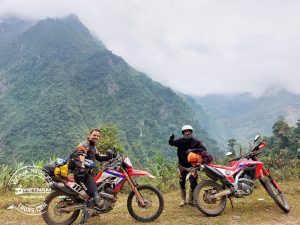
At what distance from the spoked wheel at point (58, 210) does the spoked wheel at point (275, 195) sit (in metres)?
3.96

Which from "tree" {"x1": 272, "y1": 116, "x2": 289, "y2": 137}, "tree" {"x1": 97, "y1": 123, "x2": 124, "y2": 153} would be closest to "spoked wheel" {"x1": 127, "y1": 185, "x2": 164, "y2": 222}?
"tree" {"x1": 97, "y1": 123, "x2": 124, "y2": 153}

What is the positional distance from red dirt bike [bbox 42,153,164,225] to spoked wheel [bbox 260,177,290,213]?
7.57ft

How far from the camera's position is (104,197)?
675cm

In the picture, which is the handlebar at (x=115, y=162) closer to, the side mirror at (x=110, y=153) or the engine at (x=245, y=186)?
the side mirror at (x=110, y=153)

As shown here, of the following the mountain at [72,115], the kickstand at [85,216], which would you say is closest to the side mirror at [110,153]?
the kickstand at [85,216]

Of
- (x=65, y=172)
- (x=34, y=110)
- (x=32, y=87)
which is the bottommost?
(x=65, y=172)

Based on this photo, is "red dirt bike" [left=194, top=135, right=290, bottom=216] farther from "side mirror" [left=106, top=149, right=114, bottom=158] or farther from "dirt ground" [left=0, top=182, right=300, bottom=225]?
"side mirror" [left=106, top=149, right=114, bottom=158]

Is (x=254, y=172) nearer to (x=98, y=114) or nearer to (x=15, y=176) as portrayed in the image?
(x=15, y=176)

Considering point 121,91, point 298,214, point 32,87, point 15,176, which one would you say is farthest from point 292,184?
point 32,87

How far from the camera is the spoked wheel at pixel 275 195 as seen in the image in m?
7.32

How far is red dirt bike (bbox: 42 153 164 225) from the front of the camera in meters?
6.75

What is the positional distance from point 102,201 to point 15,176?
17.1 ft

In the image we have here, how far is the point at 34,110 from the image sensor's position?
6156 inches

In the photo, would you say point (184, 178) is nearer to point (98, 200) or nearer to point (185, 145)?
point (185, 145)
